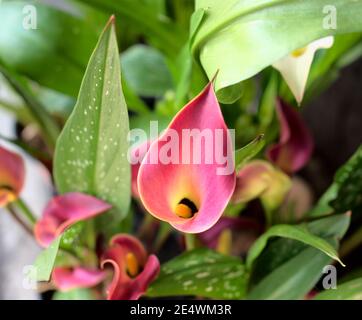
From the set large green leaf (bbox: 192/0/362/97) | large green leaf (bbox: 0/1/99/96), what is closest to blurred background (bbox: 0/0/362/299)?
large green leaf (bbox: 0/1/99/96)

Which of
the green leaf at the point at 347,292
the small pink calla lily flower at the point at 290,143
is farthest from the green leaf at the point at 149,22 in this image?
the green leaf at the point at 347,292

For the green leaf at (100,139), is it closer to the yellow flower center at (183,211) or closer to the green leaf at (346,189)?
the yellow flower center at (183,211)

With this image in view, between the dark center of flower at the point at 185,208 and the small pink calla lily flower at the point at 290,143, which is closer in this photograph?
the dark center of flower at the point at 185,208

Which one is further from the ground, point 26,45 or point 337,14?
point 26,45
